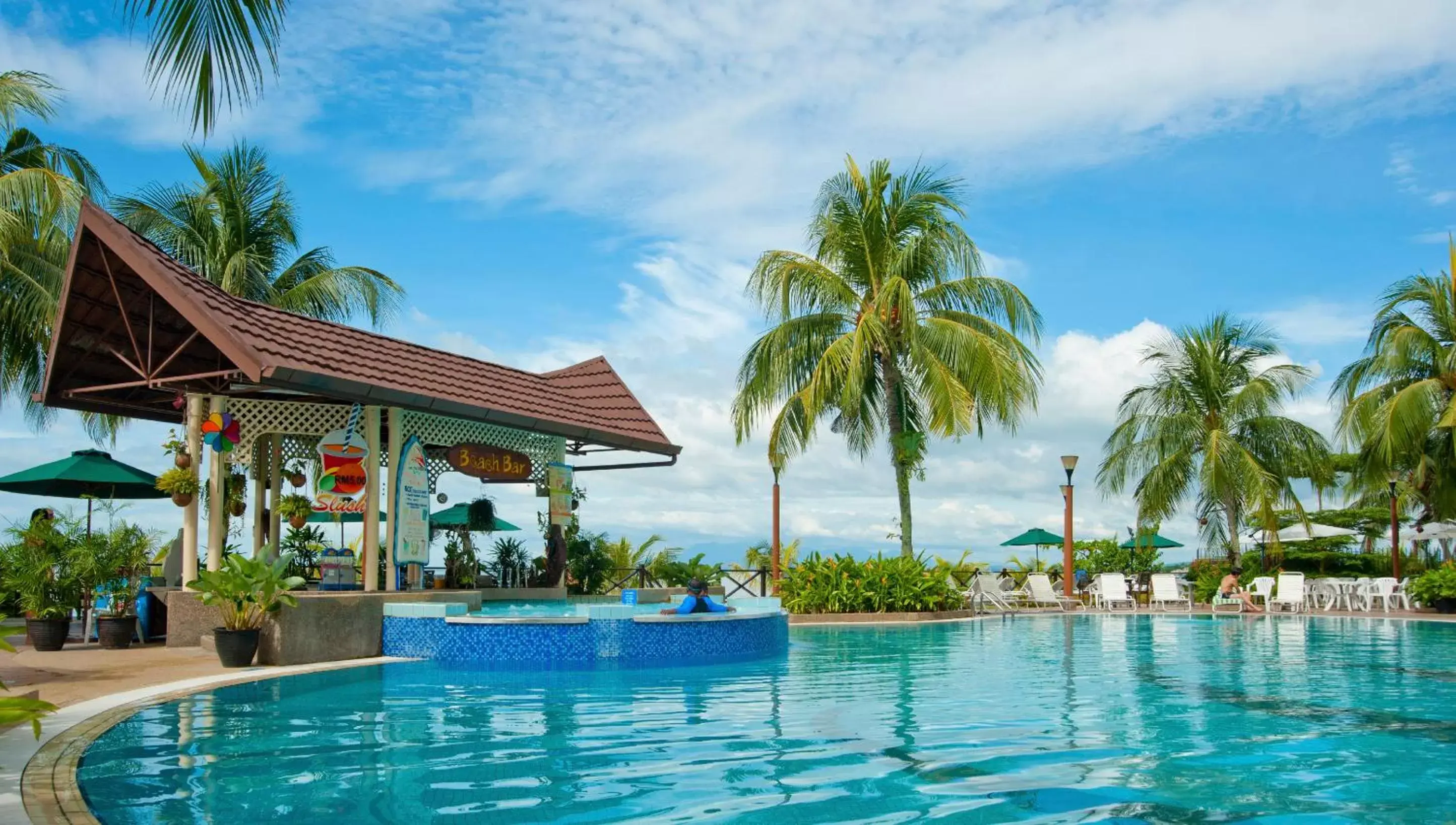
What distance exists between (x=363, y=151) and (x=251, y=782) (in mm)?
9475

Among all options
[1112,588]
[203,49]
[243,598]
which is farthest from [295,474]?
[1112,588]

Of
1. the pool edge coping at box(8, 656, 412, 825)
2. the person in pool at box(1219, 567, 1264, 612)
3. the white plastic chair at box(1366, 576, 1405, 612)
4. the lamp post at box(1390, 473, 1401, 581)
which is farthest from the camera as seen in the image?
the lamp post at box(1390, 473, 1401, 581)

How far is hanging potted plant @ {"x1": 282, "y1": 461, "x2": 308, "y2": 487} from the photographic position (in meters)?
15.9

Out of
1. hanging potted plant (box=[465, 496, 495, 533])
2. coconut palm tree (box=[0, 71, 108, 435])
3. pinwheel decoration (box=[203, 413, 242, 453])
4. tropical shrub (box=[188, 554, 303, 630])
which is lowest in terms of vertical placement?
tropical shrub (box=[188, 554, 303, 630])

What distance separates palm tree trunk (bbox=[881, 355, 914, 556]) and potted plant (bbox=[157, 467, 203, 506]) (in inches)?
508

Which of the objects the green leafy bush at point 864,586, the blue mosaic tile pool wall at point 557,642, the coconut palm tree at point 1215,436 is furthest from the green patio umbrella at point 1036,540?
the blue mosaic tile pool wall at point 557,642

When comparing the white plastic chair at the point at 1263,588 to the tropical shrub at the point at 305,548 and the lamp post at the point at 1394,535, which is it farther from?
the tropical shrub at the point at 305,548

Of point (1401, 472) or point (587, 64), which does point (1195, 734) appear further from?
point (1401, 472)

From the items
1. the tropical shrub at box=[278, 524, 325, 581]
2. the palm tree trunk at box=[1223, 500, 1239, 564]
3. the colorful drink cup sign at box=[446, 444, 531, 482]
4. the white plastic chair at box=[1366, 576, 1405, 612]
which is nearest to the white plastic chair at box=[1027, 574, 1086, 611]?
the palm tree trunk at box=[1223, 500, 1239, 564]

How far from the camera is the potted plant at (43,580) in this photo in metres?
12.8

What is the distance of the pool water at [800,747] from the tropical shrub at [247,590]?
3.52 ft

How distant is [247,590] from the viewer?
38.0 ft

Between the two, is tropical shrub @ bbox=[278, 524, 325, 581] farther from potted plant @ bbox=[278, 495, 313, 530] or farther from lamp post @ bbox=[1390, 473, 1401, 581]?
lamp post @ bbox=[1390, 473, 1401, 581]

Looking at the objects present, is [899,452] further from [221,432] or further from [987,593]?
[221,432]
